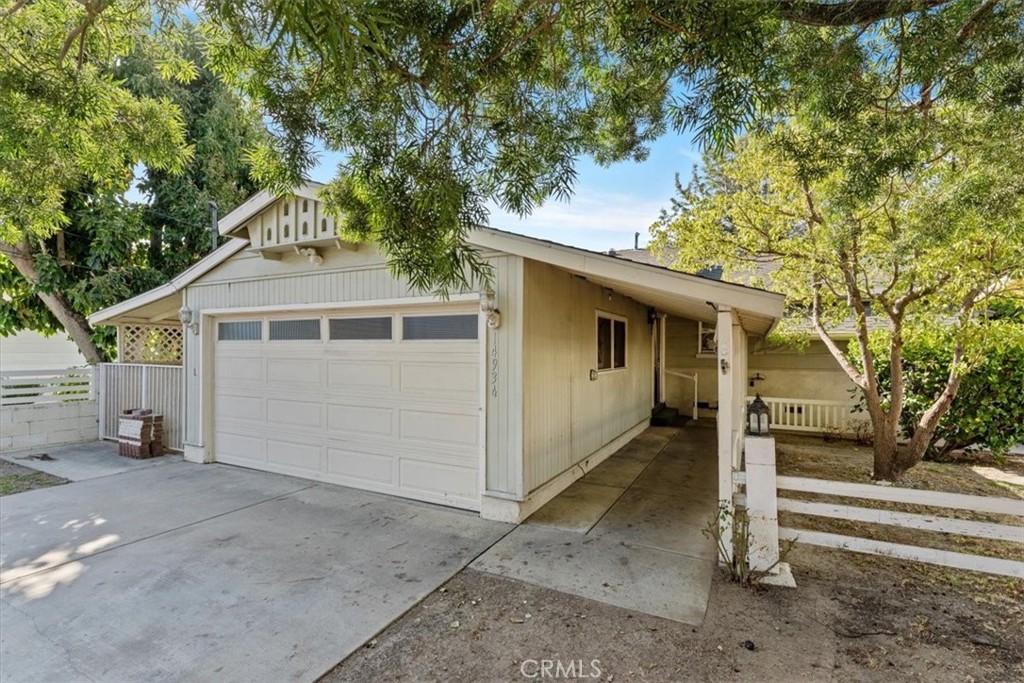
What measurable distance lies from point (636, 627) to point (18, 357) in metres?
19.2

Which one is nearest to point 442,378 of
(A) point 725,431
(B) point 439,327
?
(B) point 439,327

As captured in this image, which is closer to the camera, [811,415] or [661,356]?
[811,415]

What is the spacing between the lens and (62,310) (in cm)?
993

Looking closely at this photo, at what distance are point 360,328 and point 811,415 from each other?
899 centimetres

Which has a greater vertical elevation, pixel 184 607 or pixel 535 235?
pixel 535 235

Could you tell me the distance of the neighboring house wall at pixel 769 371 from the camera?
1008 cm

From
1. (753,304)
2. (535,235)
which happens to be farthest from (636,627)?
(535,235)

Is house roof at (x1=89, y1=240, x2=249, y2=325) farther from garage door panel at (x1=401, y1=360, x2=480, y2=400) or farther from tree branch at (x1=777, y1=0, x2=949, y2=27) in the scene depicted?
tree branch at (x1=777, y1=0, x2=949, y2=27)

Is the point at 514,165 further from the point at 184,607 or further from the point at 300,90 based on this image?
the point at 184,607

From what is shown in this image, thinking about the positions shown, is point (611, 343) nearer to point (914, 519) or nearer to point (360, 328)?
point (360, 328)

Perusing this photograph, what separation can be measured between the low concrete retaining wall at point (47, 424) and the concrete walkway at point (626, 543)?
9316mm

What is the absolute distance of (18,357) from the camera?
46.1ft

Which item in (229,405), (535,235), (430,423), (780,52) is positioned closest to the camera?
(780,52)

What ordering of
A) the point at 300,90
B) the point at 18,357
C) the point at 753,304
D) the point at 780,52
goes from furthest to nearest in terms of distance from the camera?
the point at 18,357 → the point at 753,304 → the point at 300,90 → the point at 780,52
